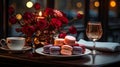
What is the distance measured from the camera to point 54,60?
1.41m

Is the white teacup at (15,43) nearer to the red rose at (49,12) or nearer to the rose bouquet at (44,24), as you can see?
the rose bouquet at (44,24)

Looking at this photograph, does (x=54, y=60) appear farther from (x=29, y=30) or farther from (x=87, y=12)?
(x=87, y=12)

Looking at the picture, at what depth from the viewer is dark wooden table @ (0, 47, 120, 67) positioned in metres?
1.34

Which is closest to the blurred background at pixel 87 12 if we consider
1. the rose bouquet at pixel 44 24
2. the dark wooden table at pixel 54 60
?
the rose bouquet at pixel 44 24

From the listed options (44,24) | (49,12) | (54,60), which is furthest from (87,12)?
(54,60)

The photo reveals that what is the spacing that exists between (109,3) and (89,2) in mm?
337

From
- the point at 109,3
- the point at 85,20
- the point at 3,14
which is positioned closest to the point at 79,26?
the point at 85,20

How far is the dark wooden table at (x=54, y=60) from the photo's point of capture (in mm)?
1341

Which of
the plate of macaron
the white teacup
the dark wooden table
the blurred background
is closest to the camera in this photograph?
the dark wooden table

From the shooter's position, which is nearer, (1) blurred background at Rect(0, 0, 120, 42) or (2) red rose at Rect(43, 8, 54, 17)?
(2) red rose at Rect(43, 8, 54, 17)

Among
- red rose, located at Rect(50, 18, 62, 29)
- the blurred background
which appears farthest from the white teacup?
the blurred background

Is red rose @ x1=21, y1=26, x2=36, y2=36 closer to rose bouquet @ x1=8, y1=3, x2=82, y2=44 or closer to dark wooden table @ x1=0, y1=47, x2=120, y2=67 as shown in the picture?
rose bouquet @ x1=8, y1=3, x2=82, y2=44

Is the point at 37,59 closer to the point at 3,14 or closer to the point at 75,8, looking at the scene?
the point at 3,14

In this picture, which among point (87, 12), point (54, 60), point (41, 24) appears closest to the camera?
point (54, 60)
